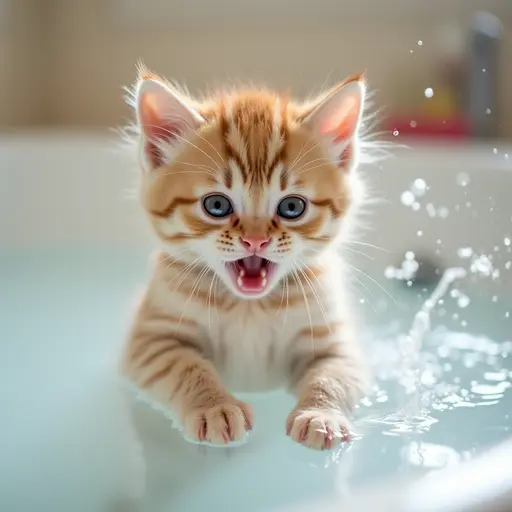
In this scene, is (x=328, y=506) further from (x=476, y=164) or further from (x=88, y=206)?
(x=88, y=206)

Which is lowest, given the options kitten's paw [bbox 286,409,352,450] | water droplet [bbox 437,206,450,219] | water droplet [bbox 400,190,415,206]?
kitten's paw [bbox 286,409,352,450]

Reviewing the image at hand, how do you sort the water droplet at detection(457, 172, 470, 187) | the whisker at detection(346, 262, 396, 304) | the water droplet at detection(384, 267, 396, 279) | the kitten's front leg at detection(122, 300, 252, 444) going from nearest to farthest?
the kitten's front leg at detection(122, 300, 252, 444)
the whisker at detection(346, 262, 396, 304)
the water droplet at detection(384, 267, 396, 279)
the water droplet at detection(457, 172, 470, 187)

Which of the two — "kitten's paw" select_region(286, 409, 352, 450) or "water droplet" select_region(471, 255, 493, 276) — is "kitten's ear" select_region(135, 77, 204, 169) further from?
"water droplet" select_region(471, 255, 493, 276)

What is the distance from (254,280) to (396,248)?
0.68 meters

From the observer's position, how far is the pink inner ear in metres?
1.03

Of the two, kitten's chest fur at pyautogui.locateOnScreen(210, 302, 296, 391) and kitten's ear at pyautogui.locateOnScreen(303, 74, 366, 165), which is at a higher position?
kitten's ear at pyautogui.locateOnScreen(303, 74, 366, 165)

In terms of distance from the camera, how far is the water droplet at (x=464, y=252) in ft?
5.08

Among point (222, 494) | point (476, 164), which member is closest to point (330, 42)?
point (476, 164)

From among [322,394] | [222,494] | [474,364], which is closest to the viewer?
[222,494]

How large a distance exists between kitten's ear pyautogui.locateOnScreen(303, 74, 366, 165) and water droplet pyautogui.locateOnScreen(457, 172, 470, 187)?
2.55 feet

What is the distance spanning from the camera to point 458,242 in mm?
1569

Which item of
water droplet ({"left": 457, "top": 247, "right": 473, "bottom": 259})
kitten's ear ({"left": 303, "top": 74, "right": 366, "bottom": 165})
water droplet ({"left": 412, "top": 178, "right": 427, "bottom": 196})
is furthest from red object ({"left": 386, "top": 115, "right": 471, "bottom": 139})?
kitten's ear ({"left": 303, "top": 74, "right": 366, "bottom": 165})

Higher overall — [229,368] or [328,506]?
[328,506]

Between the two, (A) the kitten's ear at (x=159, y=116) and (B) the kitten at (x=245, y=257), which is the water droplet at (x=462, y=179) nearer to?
(B) the kitten at (x=245, y=257)
